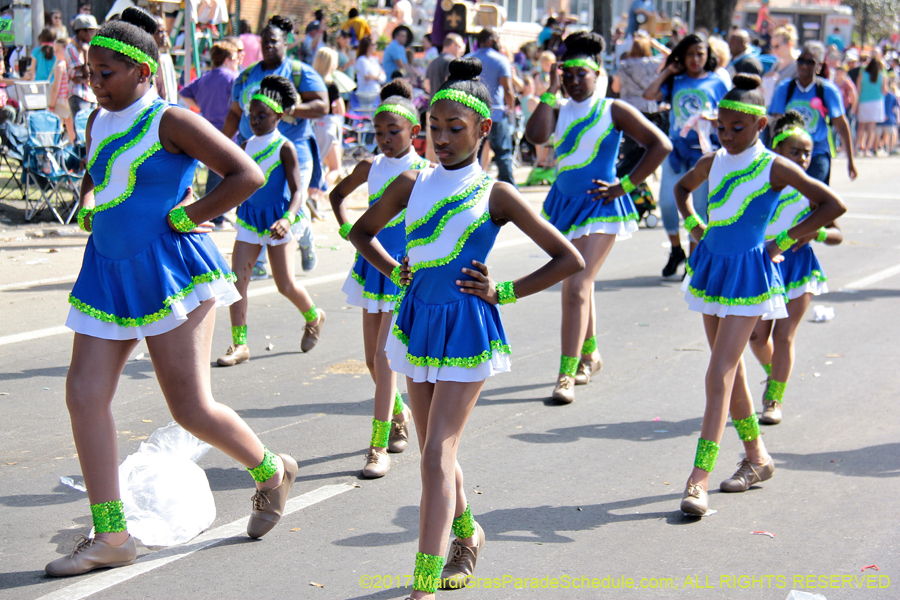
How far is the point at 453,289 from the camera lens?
11.9ft

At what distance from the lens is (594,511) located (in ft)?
15.2

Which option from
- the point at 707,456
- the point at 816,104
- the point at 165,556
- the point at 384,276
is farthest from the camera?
the point at 816,104

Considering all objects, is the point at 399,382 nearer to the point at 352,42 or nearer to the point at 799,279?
the point at 799,279

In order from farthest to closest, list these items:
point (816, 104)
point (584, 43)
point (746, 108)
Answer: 1. point (816, 104)
2. point (584, 43)
3. point (746, 108)

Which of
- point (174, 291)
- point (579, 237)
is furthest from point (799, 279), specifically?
point (174, 291)

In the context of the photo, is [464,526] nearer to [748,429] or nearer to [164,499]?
[164,499]

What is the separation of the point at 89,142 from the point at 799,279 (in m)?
4.01

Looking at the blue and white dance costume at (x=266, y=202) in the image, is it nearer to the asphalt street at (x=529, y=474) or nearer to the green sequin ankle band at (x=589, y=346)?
the asphalt street at (x=529, y=474)

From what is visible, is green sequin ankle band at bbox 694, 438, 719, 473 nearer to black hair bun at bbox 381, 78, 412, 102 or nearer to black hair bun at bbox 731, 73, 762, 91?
black hair bun at bbox 731, 73, 762, 91

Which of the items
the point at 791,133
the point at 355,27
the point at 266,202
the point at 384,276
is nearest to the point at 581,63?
the point at 791,133

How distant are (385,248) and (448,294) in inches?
59.9

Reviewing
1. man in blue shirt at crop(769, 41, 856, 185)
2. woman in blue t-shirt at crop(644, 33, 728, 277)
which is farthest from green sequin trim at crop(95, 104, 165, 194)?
man in blue shirt at crop(769, 41, 856, 185)

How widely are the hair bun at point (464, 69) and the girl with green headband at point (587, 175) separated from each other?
219 cm

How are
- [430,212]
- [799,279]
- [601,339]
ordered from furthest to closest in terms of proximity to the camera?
[601,339]
[799,279]
[430,212]
